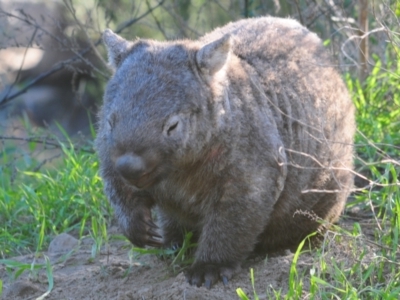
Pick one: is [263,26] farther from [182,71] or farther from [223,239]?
[223,239]

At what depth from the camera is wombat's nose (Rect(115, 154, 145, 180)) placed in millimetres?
4207

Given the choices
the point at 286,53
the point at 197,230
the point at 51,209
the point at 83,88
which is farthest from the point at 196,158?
the point at 83,88

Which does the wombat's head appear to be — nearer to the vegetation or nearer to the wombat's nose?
the wombat's nose

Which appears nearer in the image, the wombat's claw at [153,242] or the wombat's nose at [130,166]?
the wombat's nose at [130,166]

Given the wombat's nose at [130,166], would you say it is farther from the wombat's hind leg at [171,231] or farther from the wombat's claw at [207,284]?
the wombat's hind leg at [171,231]

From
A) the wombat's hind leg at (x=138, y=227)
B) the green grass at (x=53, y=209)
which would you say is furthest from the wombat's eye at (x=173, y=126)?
the green grass at (x=53, y=209)

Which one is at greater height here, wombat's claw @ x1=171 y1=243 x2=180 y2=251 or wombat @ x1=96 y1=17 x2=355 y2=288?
wombat @ x1=96 y1=17 x2=355 y2=288

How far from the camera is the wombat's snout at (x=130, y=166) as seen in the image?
13.8 ft

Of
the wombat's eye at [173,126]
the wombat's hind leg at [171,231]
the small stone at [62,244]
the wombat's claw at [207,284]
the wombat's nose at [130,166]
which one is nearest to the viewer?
the wombat's nose at [130,166]

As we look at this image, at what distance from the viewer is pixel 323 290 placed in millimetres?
4262

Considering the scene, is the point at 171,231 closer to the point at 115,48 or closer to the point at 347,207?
the point at 115,48

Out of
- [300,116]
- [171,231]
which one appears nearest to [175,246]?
[171,231]

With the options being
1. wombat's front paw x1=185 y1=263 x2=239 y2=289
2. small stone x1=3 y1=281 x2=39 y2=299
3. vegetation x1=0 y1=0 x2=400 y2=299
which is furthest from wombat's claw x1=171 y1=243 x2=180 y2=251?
small stone x1=3 y1=281 x2=39 y2=299

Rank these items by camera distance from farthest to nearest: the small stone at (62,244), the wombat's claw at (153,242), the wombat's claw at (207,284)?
the small stone at (62,244) → the wombat's claw at (153,242) → the wombat's claw at (207,284)
